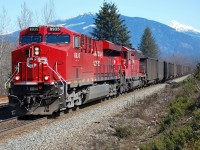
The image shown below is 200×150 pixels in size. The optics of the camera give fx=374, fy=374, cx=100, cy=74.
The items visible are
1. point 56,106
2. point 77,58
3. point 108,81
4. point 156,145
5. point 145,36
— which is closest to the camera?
point 156,145

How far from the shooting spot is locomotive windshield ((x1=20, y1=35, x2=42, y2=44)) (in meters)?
16.4

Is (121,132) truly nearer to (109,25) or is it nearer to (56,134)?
(56,134)

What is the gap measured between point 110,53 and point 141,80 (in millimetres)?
11669

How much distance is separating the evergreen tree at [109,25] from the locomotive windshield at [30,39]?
46367 millimetres

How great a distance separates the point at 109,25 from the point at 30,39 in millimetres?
47428

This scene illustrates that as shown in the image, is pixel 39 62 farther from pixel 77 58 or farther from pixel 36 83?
pixel 77 58

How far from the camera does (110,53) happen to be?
26.8 m

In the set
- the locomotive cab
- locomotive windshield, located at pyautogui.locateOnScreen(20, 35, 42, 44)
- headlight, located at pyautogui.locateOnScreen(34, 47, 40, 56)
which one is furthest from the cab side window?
headlight, located at pyautogui.locateOnScreen(34, 47, 40, 56)

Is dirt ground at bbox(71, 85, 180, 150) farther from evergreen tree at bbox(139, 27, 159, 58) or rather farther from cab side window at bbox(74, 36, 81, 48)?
evergreen tree at bbox(139, 27, 159, 58)

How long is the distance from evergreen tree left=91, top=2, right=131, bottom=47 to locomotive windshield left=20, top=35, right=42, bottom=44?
46367mm

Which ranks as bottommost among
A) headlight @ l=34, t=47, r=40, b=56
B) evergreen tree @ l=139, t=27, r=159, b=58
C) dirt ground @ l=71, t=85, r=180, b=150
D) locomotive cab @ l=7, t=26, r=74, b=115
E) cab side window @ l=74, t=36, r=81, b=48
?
dirt ground @ l=71, t=85, r=180, b=150

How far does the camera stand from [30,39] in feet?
54.3

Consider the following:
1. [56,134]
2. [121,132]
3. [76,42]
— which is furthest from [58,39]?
[121,132]

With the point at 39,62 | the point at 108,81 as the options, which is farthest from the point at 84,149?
the point at 108,81
